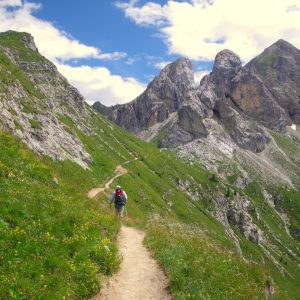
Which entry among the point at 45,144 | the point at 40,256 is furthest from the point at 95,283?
the point at 45,144

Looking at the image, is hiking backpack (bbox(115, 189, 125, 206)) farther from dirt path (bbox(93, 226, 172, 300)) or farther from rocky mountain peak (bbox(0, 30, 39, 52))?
rocky mountain peak (bbox(0, 30, 39, 52))

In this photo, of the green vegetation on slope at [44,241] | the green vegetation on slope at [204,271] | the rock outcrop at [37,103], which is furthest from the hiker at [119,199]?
the rock outcrop at [37,103]

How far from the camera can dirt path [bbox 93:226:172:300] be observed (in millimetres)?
15906

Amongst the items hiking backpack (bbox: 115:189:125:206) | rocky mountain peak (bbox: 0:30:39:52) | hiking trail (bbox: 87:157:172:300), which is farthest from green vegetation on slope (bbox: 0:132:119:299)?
rocky mountain peak (bbox: 0:30:39:52)

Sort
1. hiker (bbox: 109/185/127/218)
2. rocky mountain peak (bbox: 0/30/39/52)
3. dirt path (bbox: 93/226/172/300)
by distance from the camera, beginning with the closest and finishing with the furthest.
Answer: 1. dirt path (bbox: 93/226/172/300)
2. hiker (bbox: 109/185/127/218)
3. rocky mountain peak (bbox: 0/30/39/52)

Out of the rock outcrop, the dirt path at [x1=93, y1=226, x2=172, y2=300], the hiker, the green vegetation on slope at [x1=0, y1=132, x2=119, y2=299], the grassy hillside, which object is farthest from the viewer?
the rock outcrop

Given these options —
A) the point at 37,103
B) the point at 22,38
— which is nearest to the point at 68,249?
the point at 37,103

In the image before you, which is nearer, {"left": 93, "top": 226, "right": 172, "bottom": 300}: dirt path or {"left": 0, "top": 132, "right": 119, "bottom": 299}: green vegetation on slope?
{"left": 0, "top": 132, "right": 119, "bottom": 299}: green vegetation on slope

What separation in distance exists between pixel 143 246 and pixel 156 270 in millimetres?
4896

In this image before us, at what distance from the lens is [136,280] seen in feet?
58.0

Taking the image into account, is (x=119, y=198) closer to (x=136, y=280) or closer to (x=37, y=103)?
(x=136, y=280)

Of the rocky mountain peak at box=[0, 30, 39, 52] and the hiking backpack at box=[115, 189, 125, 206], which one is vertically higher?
the rocky mountain peak at box=[0, 30, 39, 52]

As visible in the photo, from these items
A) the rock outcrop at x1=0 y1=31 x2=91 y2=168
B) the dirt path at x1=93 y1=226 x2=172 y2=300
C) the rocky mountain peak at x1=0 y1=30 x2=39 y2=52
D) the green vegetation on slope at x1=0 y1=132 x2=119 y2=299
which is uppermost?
the rocky mountain peak at x1=0 y1=30 x2=39 y2=52

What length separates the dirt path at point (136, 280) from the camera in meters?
15.9
